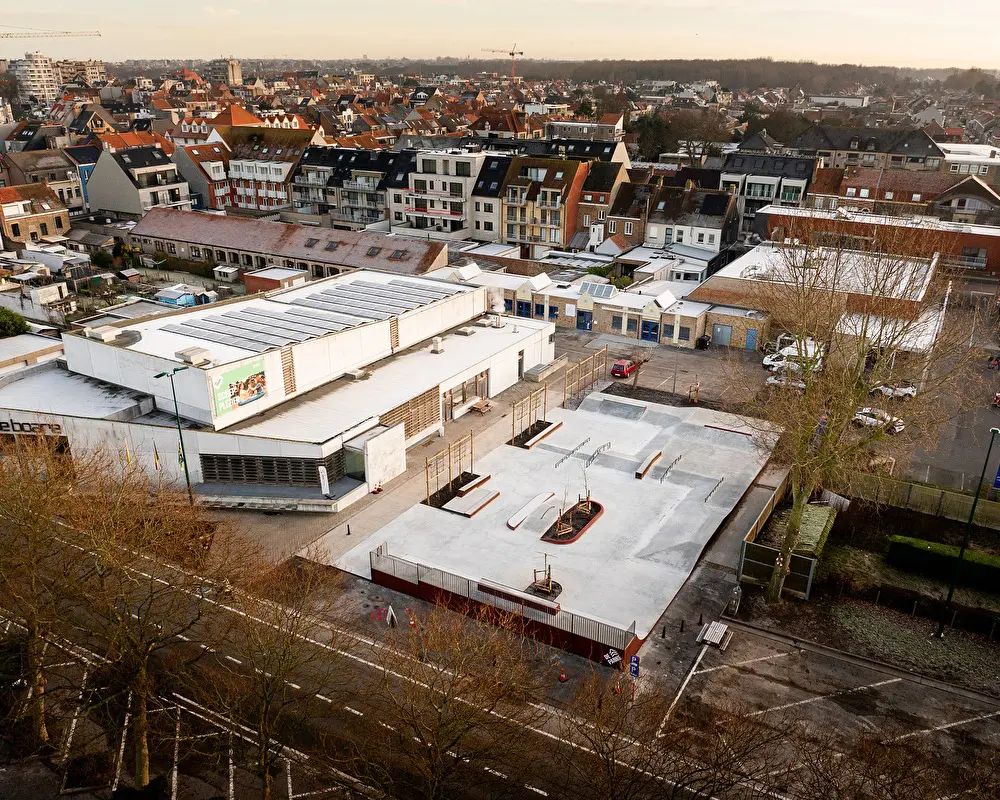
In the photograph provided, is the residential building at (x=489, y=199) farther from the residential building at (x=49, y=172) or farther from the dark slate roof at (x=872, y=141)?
the dark slate roof at (x=872, y=141)

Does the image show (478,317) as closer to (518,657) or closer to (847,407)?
(847,407)

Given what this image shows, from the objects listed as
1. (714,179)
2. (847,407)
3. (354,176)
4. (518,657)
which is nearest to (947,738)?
(847,407)

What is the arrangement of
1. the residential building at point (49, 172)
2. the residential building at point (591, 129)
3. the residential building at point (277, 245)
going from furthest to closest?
the residential building at point (591, 129) → the residential building at point (49, 172) → the residential building at point (277, 245)

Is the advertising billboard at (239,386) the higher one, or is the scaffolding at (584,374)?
the advertising billboard at (239,386)

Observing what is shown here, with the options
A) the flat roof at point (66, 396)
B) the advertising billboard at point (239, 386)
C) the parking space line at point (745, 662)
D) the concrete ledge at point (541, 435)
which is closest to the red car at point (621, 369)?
the concrete ledge at point (541, 435)

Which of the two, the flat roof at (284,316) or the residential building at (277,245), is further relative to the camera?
the residential building at (277,245)

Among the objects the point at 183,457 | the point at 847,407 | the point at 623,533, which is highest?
the point at 847,407
